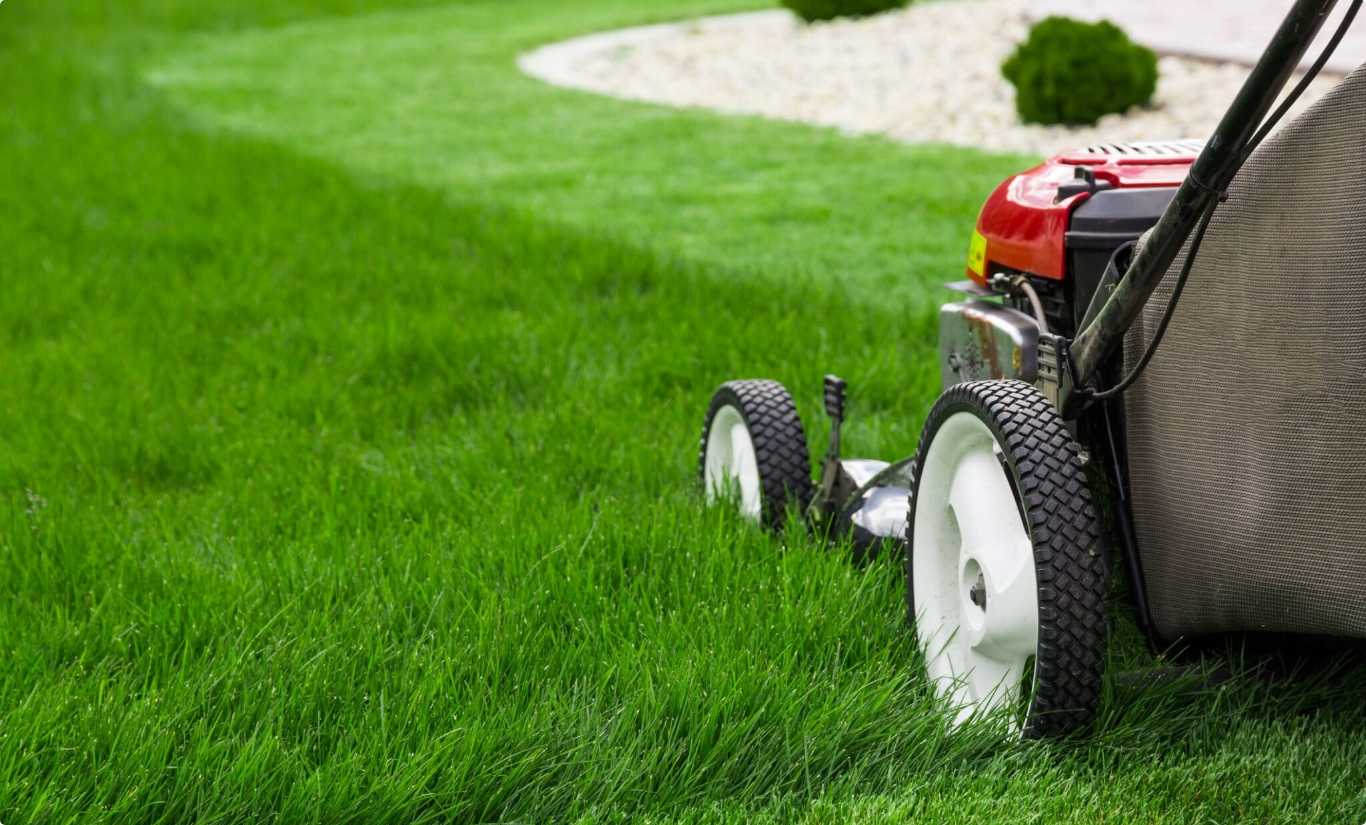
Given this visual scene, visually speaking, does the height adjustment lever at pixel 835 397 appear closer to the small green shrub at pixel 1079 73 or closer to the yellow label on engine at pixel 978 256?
the yellow label on engine at pixel 978 256

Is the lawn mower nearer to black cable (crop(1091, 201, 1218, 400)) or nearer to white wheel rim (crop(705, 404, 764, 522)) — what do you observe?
black cable (crop(1091, 201, 1218, 400))

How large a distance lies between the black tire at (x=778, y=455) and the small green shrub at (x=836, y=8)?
1215cm

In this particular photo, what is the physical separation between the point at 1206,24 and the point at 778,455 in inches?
381

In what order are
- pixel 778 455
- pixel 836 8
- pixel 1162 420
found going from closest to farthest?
pixel 1162 420
pixel 778 455
pixel 836 8

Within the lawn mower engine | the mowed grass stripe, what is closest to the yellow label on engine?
the lawn mower engine

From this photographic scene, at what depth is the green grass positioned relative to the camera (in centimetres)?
188

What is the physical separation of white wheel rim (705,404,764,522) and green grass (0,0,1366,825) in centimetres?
9

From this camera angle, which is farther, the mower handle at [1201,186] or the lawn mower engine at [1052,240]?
the lawn mower engine at [1052,240]

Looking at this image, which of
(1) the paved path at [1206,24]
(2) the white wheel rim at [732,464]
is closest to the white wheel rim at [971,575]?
(2) the white wheel rim at [732,464]

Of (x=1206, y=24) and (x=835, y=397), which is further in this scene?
(x=1206, y=24)

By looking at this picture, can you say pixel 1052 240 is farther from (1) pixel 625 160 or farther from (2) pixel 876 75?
(2) pixel 876 75

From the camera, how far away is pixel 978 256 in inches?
101

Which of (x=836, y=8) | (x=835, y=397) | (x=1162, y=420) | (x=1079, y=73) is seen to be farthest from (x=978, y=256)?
(x=836, y=8)

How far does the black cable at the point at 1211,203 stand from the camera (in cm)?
169
